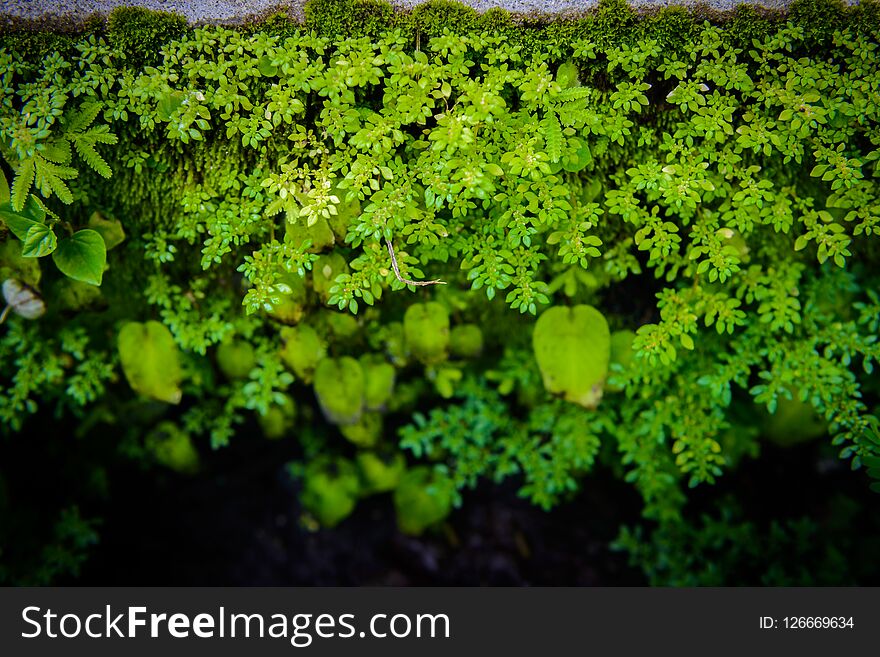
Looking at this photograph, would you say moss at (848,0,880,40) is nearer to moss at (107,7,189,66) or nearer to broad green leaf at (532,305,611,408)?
broad green leaf at (532,305,611,408)

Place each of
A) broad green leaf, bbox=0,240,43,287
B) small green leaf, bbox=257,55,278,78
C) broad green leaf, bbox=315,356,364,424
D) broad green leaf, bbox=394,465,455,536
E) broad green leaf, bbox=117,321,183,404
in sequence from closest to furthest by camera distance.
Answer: small green leaf, bbox=257,55,278,78
broad green leaf, bbox=0,240,43,287
broad green leaf, bbox=117,321,183,404
broad green leaf, bbox=315,356,364,424
broad green leaf, bbox=394,465,455,536

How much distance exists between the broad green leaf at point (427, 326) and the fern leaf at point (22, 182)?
1255 millimetres

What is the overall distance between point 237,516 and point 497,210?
2715mm

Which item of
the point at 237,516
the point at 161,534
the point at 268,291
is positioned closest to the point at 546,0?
the point at 268,291

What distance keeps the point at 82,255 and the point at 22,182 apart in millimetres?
257

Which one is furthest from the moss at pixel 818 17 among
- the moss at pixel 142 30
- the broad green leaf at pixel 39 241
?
the broad green leaf at pixel 39 241

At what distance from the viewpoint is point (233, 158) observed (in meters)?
1.83

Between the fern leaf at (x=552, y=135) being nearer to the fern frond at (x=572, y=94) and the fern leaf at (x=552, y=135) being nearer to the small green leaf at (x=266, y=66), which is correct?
the fern frond at (x=572, y=94)

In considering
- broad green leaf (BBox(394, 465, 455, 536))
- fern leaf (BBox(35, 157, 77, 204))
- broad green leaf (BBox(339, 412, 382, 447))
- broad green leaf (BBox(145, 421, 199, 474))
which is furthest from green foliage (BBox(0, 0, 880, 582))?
broad green leaf (BBox(394, 465, 455, 536))

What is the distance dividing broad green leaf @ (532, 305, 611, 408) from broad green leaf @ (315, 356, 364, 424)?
753mm

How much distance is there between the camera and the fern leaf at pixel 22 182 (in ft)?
5.13

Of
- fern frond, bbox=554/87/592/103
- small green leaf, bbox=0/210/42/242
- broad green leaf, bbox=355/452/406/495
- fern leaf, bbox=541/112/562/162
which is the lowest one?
broad green leaf, bbox=355/452/406/495

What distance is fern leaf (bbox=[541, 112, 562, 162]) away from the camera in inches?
62.4

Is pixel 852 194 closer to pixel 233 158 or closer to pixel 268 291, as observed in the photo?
pixel 268 291
